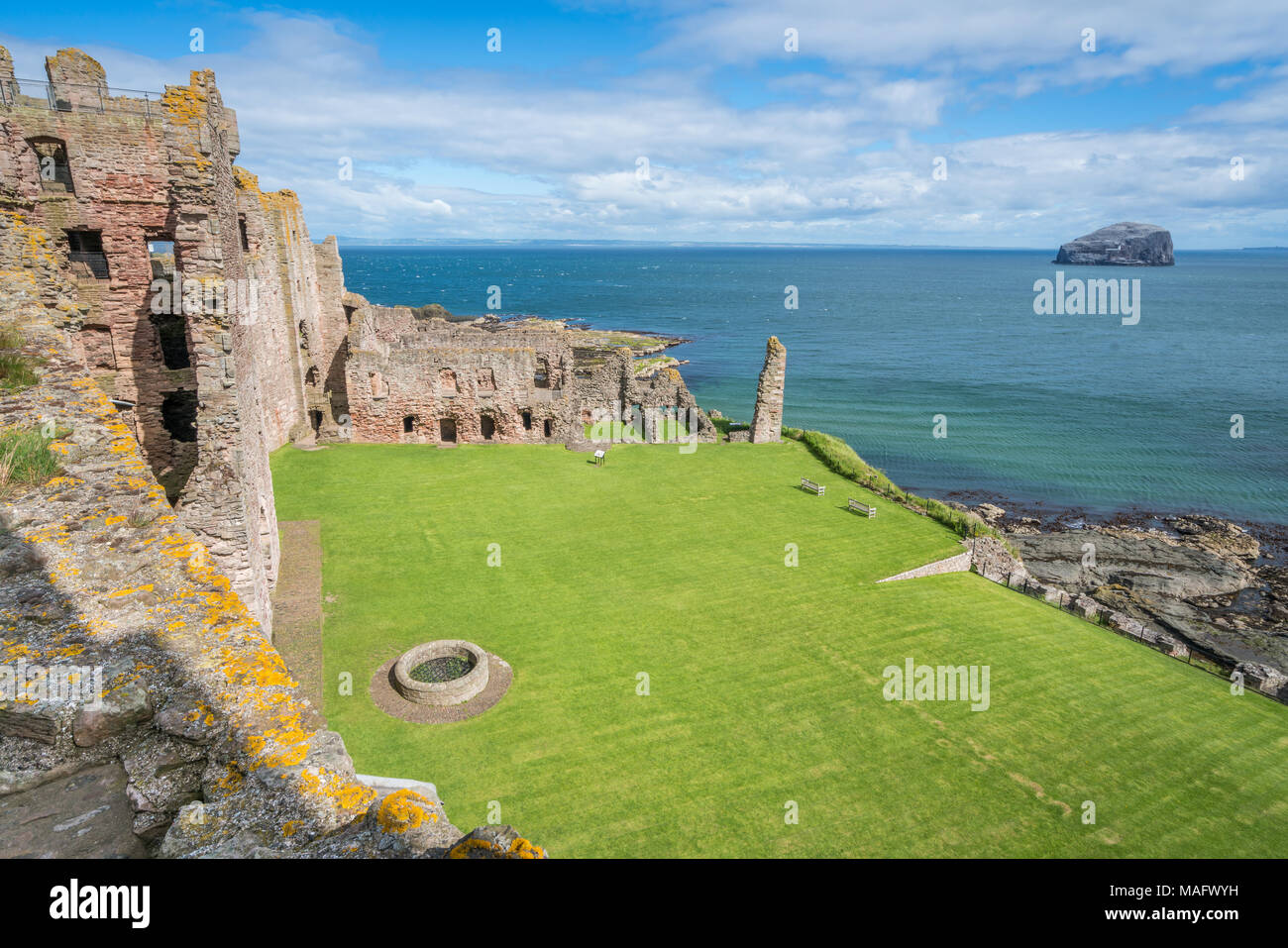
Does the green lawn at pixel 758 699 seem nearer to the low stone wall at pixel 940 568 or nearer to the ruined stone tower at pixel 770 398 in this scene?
the low stone wall at pixel 940 568

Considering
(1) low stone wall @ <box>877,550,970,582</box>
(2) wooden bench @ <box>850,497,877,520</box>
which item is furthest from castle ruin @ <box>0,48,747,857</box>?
(1) low stone wall @ <box>877,550,970,582</box>

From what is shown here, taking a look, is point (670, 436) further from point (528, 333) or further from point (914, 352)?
point (914, 352)

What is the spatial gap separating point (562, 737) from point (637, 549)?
9114 mm

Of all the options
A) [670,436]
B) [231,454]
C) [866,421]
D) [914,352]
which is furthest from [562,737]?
[914,352]

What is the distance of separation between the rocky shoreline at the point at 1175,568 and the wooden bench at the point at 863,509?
10.4 meters

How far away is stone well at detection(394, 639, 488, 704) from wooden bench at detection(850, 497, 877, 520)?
1631 centimetres

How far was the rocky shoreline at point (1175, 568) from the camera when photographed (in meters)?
26.8

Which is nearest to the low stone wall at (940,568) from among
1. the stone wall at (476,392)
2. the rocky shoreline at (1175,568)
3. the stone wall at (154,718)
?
the rocky shoreline at (1175,568)

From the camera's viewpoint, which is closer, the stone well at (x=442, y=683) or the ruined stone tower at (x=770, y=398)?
the stone well at (x=442, y=683)

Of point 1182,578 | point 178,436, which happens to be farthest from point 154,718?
point 1182,578

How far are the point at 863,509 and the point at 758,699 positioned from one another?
12940 millimetres

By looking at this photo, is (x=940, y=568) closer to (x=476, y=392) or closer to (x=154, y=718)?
(x=476, y=392)

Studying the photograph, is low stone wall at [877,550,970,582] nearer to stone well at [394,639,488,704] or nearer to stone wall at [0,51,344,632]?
stone well at [394,639,488,704]
